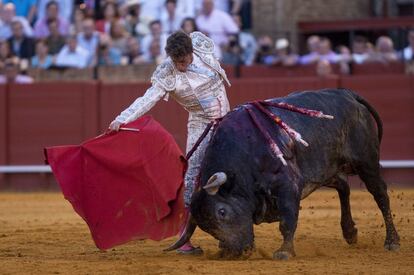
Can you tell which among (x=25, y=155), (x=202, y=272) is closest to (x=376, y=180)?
(x=202, y=272)

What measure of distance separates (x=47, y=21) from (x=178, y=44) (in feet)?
25.0

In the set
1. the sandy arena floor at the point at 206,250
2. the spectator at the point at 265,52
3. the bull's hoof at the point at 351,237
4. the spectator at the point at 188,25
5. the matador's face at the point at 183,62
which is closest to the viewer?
the sandy arena floor at the point at 206,250

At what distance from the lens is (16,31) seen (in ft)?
44.0

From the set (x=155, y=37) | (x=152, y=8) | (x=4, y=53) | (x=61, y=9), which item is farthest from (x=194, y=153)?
(x=61, y=9)

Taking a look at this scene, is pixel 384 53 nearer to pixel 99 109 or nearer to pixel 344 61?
pixel 344 61

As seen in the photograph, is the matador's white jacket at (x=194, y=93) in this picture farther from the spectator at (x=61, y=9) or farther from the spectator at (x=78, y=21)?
the spectator at (x=61, y=9)

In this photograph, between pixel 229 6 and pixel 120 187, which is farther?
pixel 229 6

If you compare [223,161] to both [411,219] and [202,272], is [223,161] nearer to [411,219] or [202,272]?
[202,272]

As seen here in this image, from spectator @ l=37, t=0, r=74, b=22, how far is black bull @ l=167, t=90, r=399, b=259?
7.55m

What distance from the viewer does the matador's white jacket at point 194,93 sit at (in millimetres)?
6621

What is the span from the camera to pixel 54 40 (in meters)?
13.4

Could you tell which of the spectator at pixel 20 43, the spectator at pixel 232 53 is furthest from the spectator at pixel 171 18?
the spectator at pixel 20 43

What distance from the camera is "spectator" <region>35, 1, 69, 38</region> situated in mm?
13609

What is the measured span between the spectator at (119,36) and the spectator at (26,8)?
1316 millimetres
